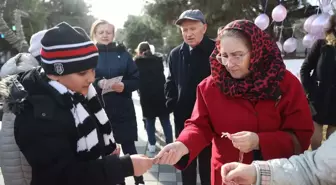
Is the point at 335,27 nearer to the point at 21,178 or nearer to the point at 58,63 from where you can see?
the point at 58,63

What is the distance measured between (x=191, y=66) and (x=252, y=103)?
130cm

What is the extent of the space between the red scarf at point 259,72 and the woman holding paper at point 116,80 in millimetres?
1805

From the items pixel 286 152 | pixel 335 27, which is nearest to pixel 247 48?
pixel 286 152

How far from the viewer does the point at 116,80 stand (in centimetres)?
330

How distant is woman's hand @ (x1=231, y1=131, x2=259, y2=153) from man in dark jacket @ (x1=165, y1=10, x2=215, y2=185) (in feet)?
4.51

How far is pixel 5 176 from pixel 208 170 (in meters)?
1.90

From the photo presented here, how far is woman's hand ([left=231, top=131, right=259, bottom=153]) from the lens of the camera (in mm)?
1612

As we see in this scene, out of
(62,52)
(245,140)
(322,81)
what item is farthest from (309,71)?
(62,52)

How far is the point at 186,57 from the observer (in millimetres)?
3049

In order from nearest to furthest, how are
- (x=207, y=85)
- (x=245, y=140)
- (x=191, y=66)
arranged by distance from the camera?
(x=245, y=140) < (x=207, y=85) < (x=191, y=66)

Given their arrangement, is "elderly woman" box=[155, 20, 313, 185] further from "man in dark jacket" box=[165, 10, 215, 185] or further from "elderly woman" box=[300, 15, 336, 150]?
"elderly woman" box=[300, 15, 336, 150]

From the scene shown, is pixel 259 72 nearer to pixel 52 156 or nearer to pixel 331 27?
pixel 52 156

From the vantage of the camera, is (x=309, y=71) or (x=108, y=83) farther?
(x=309, y=71)

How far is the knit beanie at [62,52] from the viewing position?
149 cm
